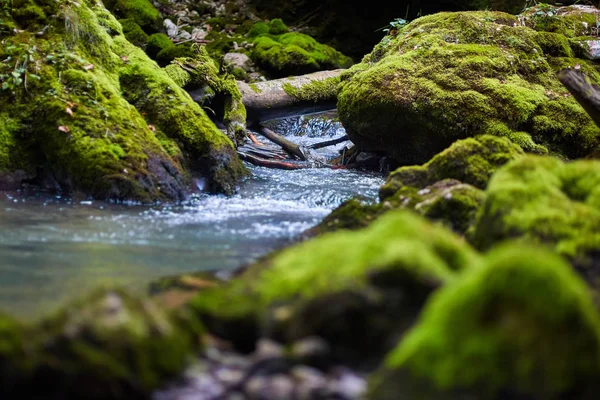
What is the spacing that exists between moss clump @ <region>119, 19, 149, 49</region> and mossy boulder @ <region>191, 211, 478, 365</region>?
13910 mm

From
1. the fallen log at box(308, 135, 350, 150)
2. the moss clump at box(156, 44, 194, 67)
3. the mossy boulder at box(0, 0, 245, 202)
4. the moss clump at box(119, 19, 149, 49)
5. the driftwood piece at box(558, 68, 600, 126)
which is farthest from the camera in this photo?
the moss clump at box(119, 19, 149, 49)

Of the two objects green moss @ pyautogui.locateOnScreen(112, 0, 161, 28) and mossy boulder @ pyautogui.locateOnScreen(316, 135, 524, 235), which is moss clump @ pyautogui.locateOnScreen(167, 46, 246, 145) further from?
green moss @ pyautogui.locateOnScreen(112, 0, 161, 28)

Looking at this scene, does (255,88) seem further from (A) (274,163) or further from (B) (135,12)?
(B) (135,12)

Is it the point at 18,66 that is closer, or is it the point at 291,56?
the point at 18,66

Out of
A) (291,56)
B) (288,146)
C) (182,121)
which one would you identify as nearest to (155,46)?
(291,56)

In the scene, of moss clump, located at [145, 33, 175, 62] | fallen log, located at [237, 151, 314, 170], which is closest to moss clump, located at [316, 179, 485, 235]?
fallen log, located at [237, 151, 314, 170]

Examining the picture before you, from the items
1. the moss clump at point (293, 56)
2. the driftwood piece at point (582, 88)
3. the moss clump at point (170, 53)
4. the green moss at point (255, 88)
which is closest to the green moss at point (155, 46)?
the moss clump at point (170, 53)

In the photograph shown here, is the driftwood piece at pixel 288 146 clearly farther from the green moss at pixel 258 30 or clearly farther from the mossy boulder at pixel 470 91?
the green moss at pixel 258 30

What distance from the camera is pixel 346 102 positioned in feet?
32.5

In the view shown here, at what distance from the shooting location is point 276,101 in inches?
460

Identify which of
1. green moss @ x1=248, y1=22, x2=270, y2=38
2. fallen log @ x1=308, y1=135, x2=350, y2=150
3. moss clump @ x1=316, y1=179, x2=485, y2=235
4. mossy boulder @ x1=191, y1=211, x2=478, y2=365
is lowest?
fallen log @ x1=308, y1=135, x2=350, y2=150

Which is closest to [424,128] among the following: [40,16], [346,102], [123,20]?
[346,102]

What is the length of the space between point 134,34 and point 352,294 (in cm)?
1472

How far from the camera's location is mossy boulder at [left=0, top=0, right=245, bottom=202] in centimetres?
669
